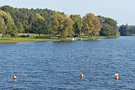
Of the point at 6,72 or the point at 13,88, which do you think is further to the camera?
the point at 6,72

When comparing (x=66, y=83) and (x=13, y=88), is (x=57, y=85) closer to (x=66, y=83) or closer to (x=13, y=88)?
(x=66, y=83)

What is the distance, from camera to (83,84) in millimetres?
48500

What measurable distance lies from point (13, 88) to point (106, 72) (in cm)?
2000

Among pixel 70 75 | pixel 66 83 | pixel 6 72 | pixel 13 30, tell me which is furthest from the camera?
pixel 13 30

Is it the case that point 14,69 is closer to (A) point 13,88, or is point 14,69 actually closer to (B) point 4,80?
(B) point 4,80

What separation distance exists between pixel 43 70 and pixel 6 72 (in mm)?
6940

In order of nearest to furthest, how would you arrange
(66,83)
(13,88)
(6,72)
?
(13,88)
(66,83)
(6,72)

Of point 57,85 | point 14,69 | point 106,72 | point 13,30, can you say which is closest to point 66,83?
point 57,85

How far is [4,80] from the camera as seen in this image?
2042 inches

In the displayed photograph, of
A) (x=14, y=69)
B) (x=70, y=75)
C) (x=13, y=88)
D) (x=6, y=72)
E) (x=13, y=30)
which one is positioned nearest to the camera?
(x=13, y=88)

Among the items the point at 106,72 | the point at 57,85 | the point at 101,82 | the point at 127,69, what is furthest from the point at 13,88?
the point at 127,69

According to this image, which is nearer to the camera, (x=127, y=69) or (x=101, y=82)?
(x=101, y=82)

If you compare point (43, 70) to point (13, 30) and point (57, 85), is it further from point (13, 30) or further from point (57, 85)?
point (13, 30)

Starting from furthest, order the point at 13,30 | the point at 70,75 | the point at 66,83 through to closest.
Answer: the point at 13,30 < the point at 70,75 < the point at 66,83
